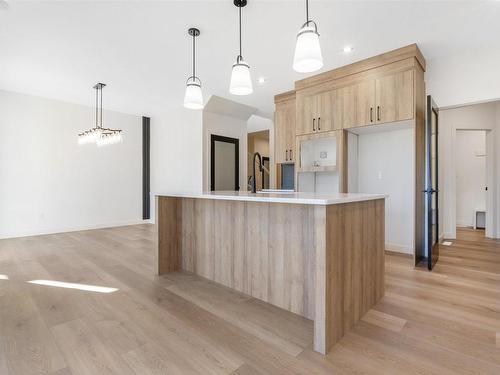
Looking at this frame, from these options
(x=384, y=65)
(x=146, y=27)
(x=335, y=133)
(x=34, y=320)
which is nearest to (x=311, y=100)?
(x=335, y=133)

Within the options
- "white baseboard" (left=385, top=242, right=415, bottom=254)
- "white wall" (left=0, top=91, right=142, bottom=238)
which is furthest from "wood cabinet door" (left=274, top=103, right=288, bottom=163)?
"white wall" (left=0, top=91, right=142, bottom=238)

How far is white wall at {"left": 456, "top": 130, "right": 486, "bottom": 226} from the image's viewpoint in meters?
5.96

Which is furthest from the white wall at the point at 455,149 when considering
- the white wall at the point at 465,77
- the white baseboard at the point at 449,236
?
the white wall at the point at 465,77

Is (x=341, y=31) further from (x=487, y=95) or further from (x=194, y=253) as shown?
(x=194, y=253)

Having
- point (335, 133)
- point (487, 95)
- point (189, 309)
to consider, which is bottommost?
point (189, 309)

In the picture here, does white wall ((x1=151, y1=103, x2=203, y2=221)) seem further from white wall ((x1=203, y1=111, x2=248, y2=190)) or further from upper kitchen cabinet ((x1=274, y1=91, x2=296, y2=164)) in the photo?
upper kitchen cabinet ((x1=274, y1=91, x2=296, y2=164))

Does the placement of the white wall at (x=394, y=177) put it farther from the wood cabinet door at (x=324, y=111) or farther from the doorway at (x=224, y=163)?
the doorway at (x=224, y=163)

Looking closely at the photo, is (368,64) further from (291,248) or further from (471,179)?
(471,179)

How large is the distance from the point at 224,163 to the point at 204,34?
3.36 metres

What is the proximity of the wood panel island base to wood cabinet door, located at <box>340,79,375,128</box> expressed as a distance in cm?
181

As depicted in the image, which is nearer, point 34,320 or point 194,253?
point 34,320

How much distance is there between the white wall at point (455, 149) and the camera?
4.95m

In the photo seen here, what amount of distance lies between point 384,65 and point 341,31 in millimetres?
907

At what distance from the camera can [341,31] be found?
3025mm
